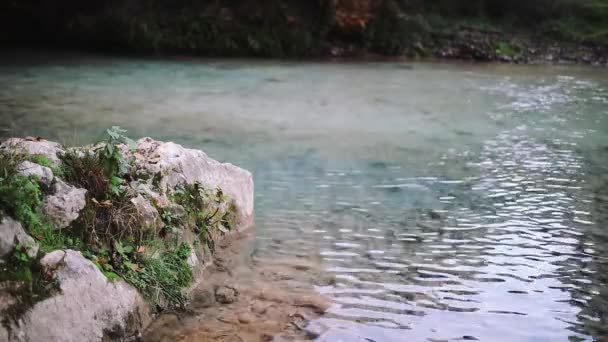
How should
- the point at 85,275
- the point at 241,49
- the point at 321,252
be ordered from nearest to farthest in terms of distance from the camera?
the point at 85,275, the point at 321,252, the point at 241,49

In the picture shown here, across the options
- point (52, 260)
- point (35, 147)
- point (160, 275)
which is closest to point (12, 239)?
point (52, 260)

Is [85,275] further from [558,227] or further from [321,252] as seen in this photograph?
[558,227]

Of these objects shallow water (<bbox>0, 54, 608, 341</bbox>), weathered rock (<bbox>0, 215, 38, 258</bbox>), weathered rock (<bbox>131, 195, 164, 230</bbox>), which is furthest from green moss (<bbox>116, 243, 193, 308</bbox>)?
shallow water (<bbox>0, 54, 608, 341</bbox>)

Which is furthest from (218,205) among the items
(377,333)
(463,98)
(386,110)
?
(463,98)

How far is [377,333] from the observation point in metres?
4.02

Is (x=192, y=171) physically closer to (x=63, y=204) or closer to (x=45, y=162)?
(x=45, y=162)

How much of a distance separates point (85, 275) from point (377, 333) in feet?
6.03

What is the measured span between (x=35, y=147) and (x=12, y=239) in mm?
1186

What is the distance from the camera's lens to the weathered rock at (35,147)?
4459 millimetres

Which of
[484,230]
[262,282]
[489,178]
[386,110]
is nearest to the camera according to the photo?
[262,282]

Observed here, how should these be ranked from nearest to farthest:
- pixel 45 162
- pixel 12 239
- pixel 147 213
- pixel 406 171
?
pixel 12 239 < pixel 45 162 < pixel 147 213 < pixel 406 171

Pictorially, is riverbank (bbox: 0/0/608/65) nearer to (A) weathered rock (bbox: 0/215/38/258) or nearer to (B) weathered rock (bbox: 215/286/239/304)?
(B) weathered rock (bbox: 215/286/239/304)

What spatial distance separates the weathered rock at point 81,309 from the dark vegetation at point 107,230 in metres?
0.08

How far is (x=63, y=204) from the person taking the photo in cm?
418
